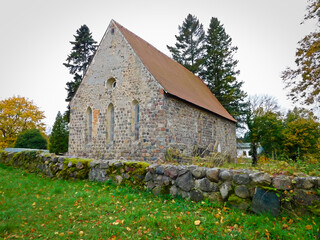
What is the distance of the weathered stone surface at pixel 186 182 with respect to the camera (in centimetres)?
539

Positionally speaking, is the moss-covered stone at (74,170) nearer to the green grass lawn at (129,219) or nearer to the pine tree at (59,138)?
the green grass lawn at (129,219)

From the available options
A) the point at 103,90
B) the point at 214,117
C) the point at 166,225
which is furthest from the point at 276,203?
the point at 214,117

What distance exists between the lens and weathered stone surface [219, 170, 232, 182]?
16.0 feet

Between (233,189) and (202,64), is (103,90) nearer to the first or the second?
(233,189)

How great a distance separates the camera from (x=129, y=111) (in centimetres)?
1254

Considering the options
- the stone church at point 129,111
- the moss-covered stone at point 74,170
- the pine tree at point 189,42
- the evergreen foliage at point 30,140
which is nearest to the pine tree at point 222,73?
the pine tree at point 189,42

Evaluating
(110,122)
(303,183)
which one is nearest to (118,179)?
(303,183)

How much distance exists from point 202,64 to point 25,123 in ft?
93.9

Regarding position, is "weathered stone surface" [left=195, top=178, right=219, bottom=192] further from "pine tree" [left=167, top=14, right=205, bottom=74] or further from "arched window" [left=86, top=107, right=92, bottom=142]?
"pine tree" [left=167, top=14, right=205, bottom=74]

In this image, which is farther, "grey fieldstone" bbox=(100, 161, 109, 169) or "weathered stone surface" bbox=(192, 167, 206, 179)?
"grey fieldstone" bbox=(100, 161, 109, 169)

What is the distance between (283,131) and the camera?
55.8 feet

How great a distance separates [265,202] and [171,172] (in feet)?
7.44

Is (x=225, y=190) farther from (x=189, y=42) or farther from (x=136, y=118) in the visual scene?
(x=189, y=42)

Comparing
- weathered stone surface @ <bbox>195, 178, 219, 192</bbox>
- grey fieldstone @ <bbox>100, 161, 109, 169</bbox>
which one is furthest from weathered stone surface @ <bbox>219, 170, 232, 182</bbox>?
grey fieldstone @ <bbox>100, 161, 109, 169</bbox>
